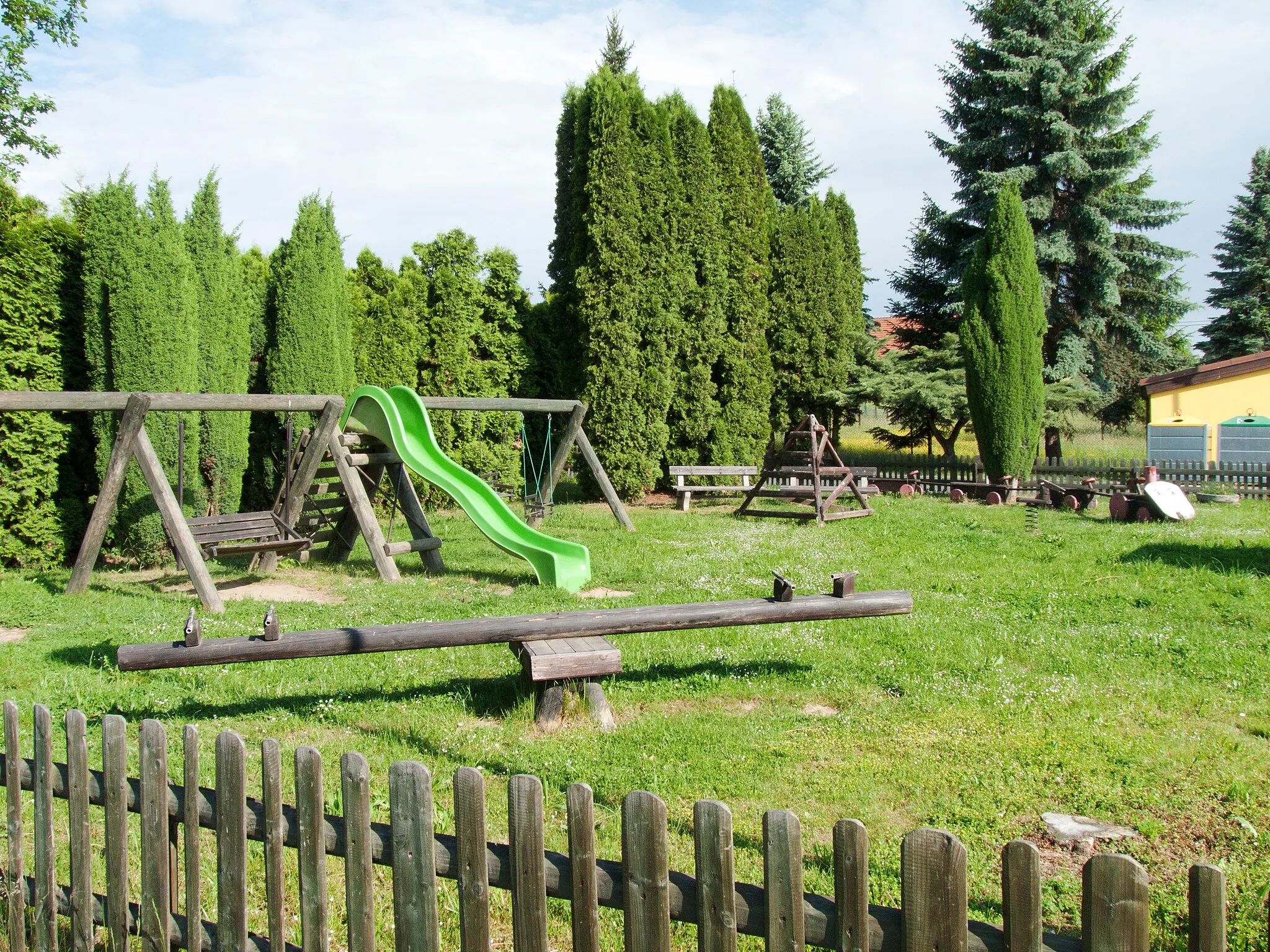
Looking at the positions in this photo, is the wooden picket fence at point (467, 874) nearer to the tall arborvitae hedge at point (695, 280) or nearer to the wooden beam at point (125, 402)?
the wooden beam at point (125, 402)

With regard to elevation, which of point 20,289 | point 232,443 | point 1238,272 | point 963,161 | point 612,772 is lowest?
point 612,772

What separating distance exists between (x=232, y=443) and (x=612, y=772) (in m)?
9.25

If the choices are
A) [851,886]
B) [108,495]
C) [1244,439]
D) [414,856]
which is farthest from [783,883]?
[1244,439]

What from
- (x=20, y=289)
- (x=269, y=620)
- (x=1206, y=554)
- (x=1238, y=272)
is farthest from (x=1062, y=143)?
(x=269, y=620)

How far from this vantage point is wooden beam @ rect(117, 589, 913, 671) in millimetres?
4777

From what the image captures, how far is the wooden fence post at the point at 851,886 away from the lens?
2002 millimetres

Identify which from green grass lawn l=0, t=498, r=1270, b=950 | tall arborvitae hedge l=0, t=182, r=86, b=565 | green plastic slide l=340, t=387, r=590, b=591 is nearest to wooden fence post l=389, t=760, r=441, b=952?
green grass lawn l=0, t=498, r=1270, b=950

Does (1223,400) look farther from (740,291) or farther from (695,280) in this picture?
(695,280)

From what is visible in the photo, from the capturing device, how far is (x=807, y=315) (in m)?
20.6

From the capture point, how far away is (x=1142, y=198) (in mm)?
24141

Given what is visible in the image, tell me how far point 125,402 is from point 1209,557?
10695 millimetres

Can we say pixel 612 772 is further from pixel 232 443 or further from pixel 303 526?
pixel 232 443

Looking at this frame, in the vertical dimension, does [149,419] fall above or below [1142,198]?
below

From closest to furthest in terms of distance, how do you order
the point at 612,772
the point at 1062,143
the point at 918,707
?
the point at 612,772 < the point at 918,707 < the point at 1062,143
